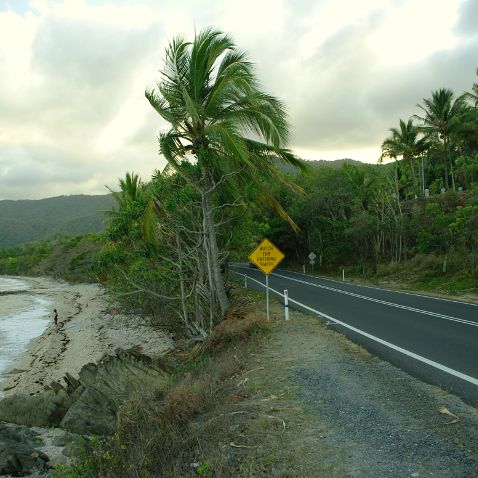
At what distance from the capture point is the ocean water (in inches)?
922

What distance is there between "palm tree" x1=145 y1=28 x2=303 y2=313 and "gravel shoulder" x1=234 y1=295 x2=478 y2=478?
6.42 m

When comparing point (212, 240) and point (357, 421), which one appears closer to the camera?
point (357, 421)

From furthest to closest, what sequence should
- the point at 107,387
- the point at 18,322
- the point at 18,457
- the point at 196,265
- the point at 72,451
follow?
the point at 18,322 < the point at 196,265 < the point at 107,387 < the point at 72,451 < the point at 18,457

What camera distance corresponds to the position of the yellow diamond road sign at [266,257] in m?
14.3

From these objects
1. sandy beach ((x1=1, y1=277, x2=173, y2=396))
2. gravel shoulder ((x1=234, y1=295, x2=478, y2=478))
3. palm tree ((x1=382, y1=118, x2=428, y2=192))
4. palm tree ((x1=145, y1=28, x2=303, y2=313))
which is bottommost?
sandy beach ((x1=1, y1=277, x2=173, y2=396))

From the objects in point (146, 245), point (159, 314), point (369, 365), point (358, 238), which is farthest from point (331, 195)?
point (369, 365)

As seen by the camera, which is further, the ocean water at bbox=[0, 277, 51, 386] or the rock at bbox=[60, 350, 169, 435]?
the ocean water at bbox=[0, 277, 51, 386]

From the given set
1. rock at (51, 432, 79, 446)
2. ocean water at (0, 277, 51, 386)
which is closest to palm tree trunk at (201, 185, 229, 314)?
rock at (51, 432, 79, 446)

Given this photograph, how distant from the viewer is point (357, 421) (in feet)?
19.9

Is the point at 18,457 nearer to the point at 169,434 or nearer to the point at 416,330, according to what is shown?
the point at 169,434

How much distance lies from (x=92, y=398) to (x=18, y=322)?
27318 millimetres

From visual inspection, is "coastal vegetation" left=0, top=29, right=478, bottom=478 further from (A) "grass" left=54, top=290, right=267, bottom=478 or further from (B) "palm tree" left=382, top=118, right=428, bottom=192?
(B) "palm tree" left=382, top=118, right=428, bottom=192

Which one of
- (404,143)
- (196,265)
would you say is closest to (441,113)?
(404,143)

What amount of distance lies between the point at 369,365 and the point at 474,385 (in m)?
1.89
